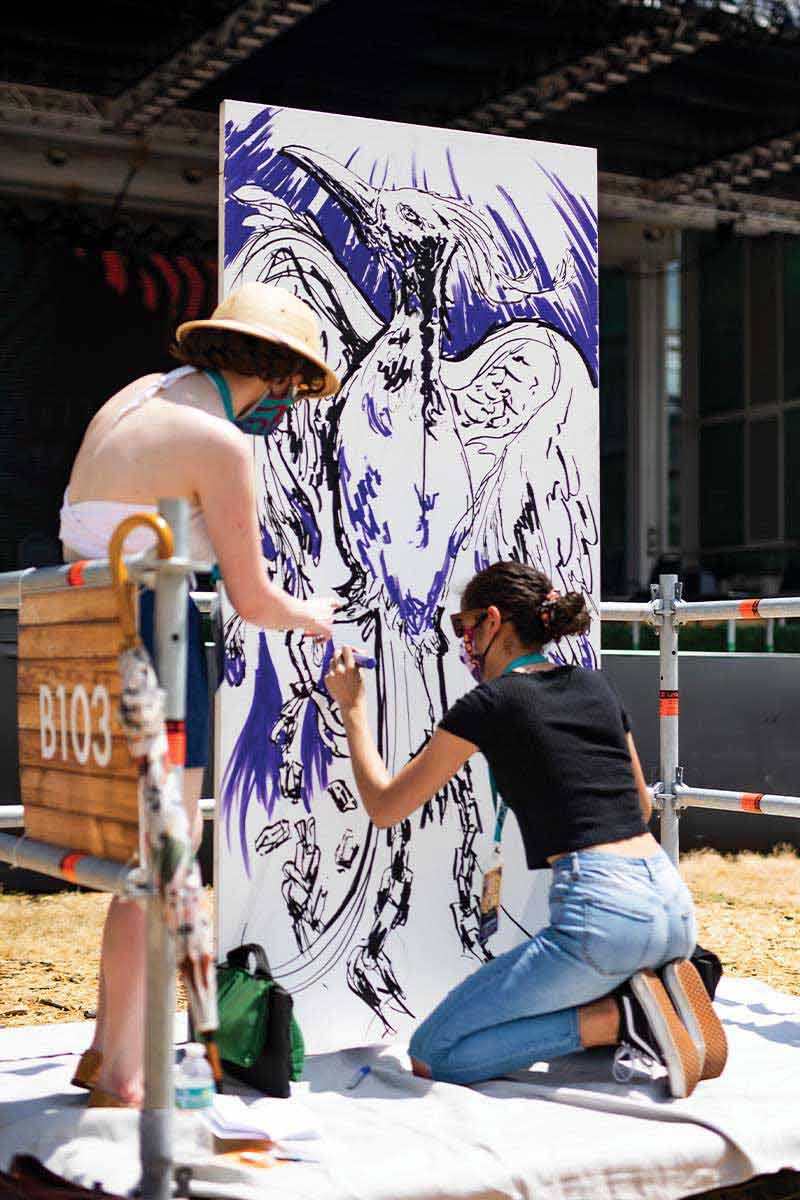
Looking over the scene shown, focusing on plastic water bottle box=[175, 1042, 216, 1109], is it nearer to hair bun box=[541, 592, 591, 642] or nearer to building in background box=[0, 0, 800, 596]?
hair bun box=[541, 592, 591, 642]

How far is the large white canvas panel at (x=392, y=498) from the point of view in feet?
9.87

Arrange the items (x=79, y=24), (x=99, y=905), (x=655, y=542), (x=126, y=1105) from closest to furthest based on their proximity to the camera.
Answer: (x=126, y=1105), (x=99, y=905), (x=79, y=24), (x=655, y=542)

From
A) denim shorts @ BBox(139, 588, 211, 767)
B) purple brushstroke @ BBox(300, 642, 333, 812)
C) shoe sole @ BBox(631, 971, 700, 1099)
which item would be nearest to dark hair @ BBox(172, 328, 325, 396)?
denim shorts @ BBox(139, 588, 211, 767)

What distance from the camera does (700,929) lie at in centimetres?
502

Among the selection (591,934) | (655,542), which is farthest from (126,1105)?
(655,542)

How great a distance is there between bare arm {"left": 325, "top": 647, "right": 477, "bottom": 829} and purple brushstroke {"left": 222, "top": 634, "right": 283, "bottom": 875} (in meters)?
0.23

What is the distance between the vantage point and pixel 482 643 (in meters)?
2.80

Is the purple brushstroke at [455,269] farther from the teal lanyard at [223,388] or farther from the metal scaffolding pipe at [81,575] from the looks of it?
the metal scaffolding pipe at [81,575]

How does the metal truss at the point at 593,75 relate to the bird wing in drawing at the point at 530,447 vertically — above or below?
above

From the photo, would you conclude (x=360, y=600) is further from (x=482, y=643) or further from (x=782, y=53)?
(x=782, y=53)

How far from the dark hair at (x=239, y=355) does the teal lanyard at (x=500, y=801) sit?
2.10 ft

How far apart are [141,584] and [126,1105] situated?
3.02 ft

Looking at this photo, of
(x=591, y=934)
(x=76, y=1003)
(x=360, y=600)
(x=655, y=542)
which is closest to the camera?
(x=591, y=934)

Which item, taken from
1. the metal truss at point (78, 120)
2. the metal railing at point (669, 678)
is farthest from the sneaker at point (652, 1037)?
the metal truss at point (78, 120)
